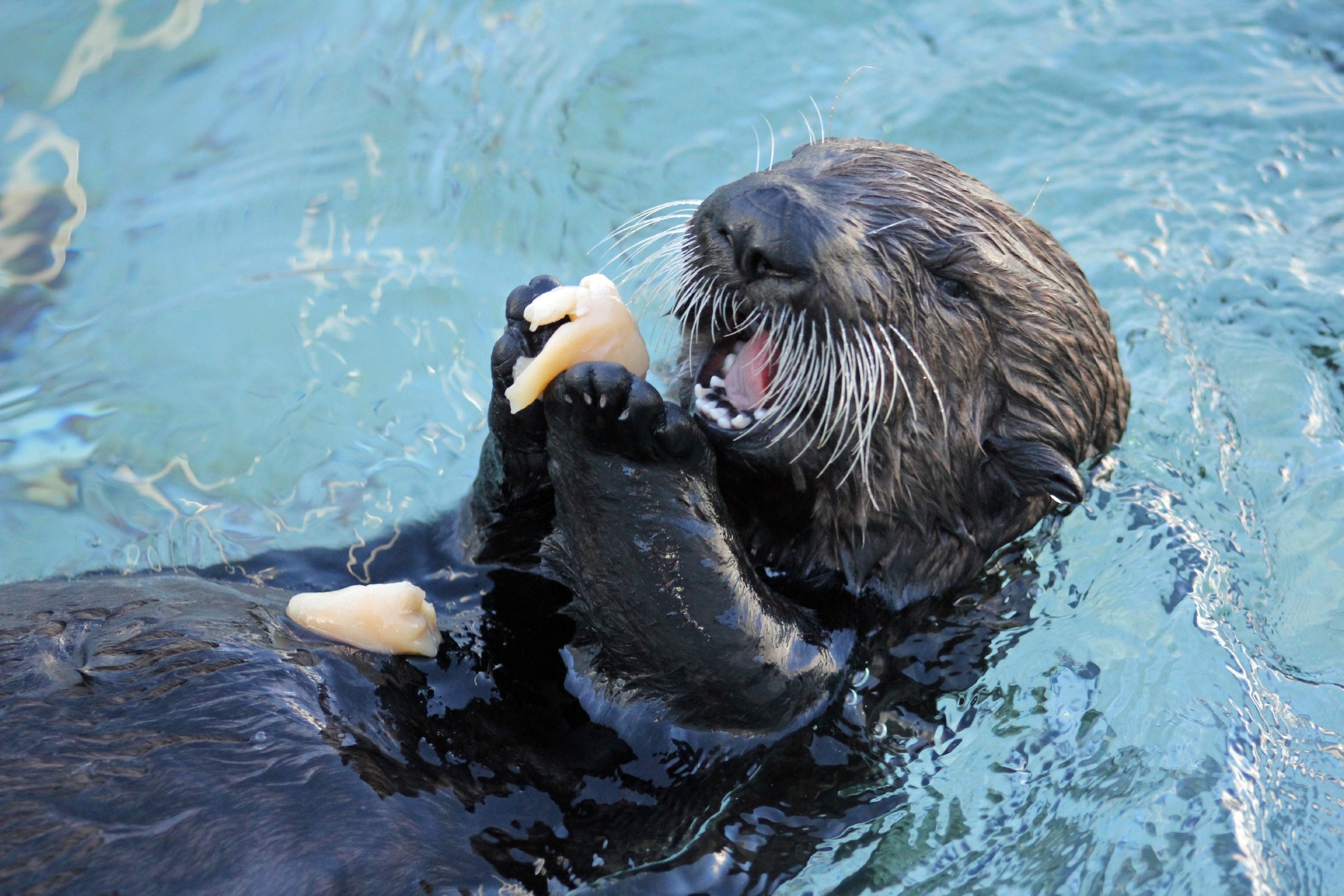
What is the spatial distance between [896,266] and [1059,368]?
62 centimetres

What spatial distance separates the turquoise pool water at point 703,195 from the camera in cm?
380

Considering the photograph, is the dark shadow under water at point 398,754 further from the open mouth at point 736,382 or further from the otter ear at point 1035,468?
the open mouth at point 736,382

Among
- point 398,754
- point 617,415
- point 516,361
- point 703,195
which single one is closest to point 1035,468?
point 617,415

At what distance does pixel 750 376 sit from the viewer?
342cm

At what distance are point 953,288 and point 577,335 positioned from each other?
3.58ft

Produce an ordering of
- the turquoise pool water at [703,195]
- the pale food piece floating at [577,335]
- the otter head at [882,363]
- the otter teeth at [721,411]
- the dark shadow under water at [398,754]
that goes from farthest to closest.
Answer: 1. the turquoise pool water at [703,195]
2. the otter teeth at [721,411]
3. the otter head at [882,363]
4. the pale food piece floating at [577,335]
5. the dark shadow under water at [398,754]

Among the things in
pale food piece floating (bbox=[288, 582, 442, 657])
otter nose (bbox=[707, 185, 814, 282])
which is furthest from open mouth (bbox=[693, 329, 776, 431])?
pale food piece floating (bbox=[288, 582, 442, 657])

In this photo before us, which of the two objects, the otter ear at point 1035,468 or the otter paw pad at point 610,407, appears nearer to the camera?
the otter paw pad at point 610,407

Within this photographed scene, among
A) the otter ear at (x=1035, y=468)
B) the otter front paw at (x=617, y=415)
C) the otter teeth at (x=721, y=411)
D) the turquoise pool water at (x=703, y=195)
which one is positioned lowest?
the turquoise pool water at (x=703, y=195)

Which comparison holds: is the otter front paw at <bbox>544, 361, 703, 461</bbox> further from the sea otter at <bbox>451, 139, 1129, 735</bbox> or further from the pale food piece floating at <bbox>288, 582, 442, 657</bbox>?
the pale food piece floating at <bbox>288, 582, 442, 657</bbox>

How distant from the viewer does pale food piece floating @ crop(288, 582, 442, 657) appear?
3.38m

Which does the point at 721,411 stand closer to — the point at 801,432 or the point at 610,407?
the point at 801,432

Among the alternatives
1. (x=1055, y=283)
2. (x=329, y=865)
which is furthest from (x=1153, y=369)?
(x=329, y=865)

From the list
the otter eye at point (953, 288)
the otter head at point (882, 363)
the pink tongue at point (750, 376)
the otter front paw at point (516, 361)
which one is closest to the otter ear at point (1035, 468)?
the otter head at point (882, 363)
